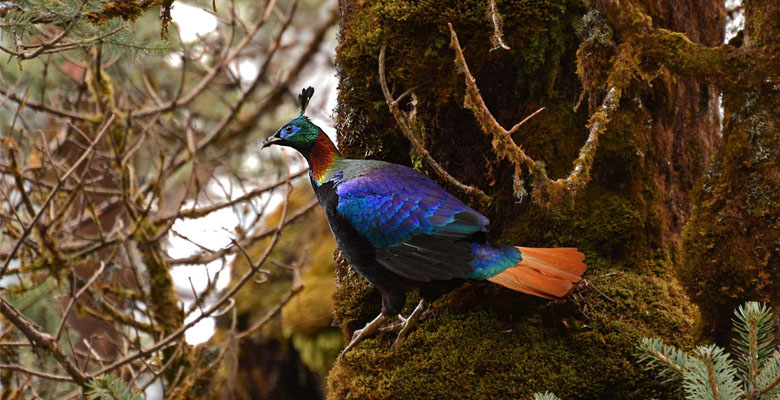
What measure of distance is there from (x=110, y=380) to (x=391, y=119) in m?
1.41

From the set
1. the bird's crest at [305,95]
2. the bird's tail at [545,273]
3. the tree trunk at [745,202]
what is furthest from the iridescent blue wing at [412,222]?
the tree trunk at [745,202]

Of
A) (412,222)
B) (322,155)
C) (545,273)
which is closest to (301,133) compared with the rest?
(322,155)

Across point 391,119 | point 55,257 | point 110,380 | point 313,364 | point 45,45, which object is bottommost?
point 313,364

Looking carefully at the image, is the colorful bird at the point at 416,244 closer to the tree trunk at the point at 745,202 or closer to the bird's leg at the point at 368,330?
the bird's leg at the point at 368,330

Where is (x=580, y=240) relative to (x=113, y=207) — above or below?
below

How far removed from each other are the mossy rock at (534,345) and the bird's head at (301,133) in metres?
0.82

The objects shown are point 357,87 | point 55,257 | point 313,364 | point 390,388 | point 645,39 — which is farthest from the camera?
point 313,364

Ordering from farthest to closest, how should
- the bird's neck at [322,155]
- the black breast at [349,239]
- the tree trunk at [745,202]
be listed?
1. the bird's neck at [322,155]
2. the black breast at [349,239]
3. the tree trunk at [745,202]

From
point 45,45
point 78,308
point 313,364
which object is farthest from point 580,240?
point 313,364

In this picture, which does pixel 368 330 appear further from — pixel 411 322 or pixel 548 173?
pixel 548 173

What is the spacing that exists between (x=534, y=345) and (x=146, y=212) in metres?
Result: 2.37

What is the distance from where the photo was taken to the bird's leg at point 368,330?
280cm

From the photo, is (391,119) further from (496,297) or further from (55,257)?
(55,257)

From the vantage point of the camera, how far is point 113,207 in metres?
5.71
